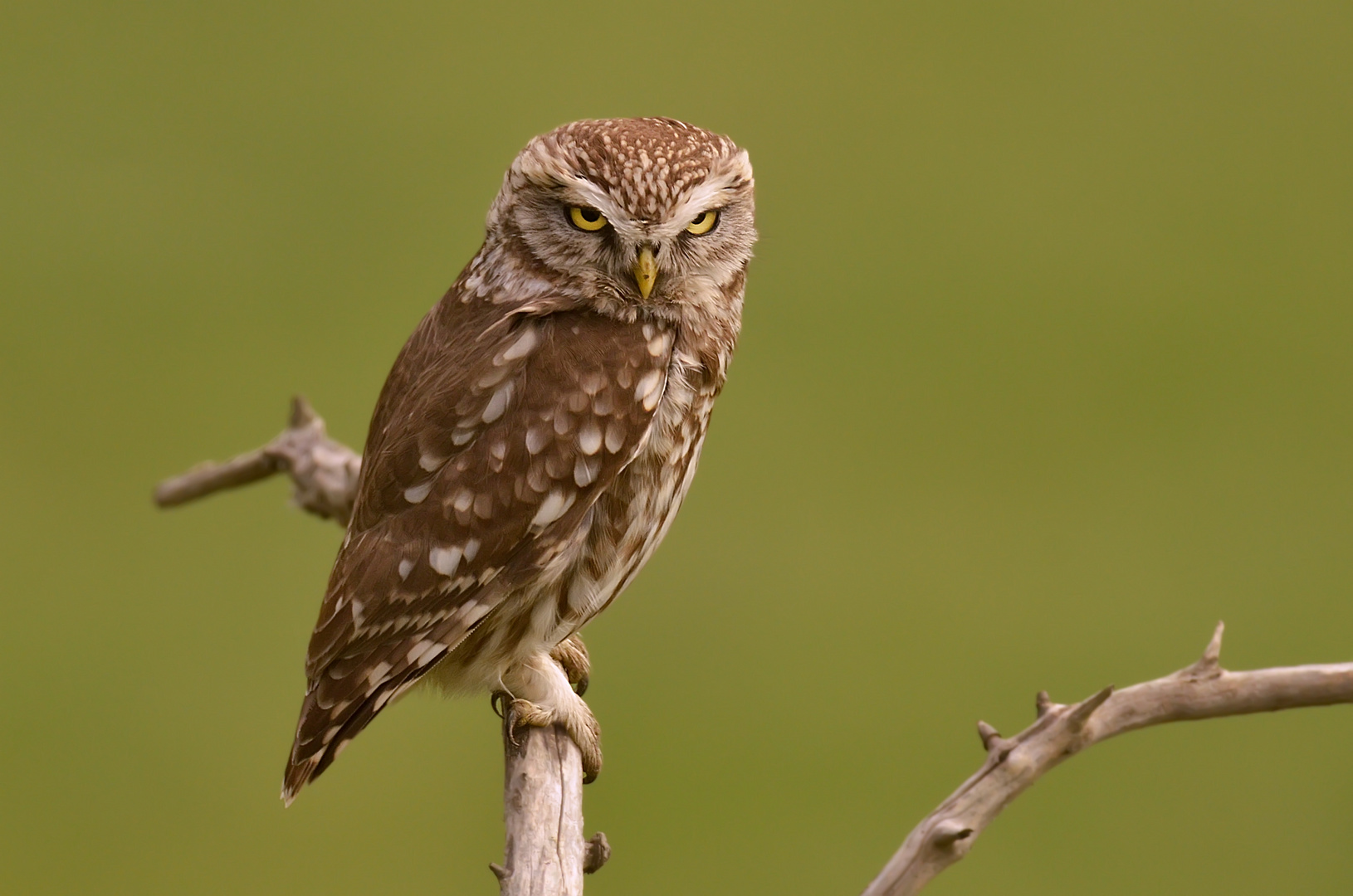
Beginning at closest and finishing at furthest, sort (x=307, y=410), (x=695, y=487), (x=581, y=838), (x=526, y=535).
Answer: (x=581, y=838)
(x=526, y=535)
(x=307, y=410)
(x=695, y=487)

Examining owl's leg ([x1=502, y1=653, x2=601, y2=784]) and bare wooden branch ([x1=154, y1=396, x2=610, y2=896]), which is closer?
bare wooden branch ([x1=154, y1=396, x2=610, y2=896])

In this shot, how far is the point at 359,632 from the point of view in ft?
7.65

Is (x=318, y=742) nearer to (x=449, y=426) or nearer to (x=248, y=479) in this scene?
(x=449, y=426)

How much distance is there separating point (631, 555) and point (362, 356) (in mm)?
4240

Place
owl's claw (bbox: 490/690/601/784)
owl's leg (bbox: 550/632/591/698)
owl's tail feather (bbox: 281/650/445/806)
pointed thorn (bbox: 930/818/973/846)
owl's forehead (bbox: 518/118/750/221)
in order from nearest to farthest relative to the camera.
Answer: pointed thorn (bbox: 930/818/973/846) → owl's forehead (bbox: 518/118/750/221) → owl's tail feather (bbox: 281/650/445/806) → owl's claw (bbox: 490/690/601/784) → owl's leg (bbox: 550/632/591/698)

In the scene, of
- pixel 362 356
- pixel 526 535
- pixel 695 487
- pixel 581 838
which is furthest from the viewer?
pixel 362 356

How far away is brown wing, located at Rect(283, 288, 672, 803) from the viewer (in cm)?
227

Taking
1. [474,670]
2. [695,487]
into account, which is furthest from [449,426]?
[695,487]

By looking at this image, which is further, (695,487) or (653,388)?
(695,487)

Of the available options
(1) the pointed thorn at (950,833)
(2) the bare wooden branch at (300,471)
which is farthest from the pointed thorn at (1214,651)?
(2) the bare wooden branch at (300,471)

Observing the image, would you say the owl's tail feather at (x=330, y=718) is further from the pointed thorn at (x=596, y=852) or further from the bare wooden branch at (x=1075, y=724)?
the bare wooden branch at (x=1075, y=724)

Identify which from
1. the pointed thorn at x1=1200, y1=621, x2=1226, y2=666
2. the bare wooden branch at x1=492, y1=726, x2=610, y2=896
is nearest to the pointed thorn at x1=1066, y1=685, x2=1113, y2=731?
the pointed thorn at x1=1200, y1=621, x2=1226, y2=666

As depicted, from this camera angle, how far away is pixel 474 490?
2289 millimetres

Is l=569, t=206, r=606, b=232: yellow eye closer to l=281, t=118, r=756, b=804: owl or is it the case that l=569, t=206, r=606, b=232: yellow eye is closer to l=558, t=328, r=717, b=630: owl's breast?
l=281, t=118, r=756, b=804: owl
